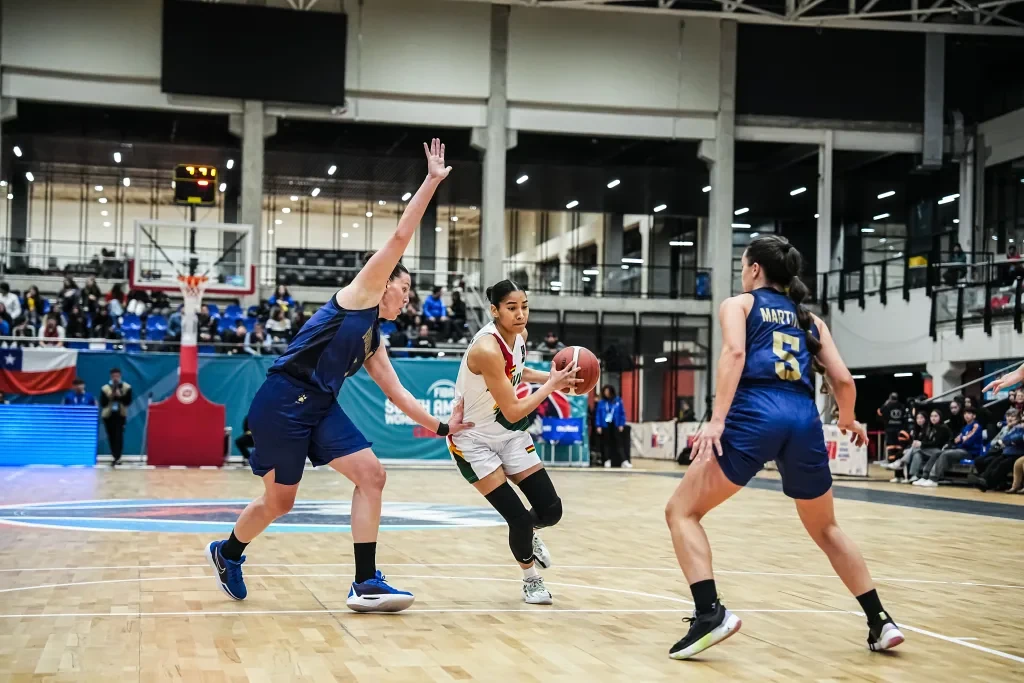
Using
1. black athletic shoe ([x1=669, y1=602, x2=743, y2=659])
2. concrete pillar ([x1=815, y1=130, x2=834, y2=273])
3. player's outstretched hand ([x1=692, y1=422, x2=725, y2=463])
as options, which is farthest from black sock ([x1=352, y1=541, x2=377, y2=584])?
concrete pillar ([x1=815, y1=130, x2=834, y2=273])

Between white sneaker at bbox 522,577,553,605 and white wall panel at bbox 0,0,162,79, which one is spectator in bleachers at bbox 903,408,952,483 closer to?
white sneaker at bbox 522,577,553,605

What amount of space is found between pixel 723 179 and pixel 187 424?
1735cm

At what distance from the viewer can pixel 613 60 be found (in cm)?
3164

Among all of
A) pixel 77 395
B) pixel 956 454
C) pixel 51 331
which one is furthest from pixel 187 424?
pixel 956 454

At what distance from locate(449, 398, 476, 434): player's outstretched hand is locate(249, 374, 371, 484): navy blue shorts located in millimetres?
604

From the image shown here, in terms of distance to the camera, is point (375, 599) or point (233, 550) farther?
point (233, 550)

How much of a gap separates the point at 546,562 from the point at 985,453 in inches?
584

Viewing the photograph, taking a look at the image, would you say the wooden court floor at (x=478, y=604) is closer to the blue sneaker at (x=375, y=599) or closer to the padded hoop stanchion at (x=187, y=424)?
the blue sneaker at (x=375, y=599)

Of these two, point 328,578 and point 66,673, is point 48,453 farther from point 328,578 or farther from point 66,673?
point 66,673

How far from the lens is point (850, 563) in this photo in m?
5.15

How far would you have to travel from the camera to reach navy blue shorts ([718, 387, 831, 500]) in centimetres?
494

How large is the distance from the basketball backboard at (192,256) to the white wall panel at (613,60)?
8647mm

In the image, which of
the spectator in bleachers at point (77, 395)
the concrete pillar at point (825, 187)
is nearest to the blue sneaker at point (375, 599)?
the spectator in bleachers at point (77, 395)

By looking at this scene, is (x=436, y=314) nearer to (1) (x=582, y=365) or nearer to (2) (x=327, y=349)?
(1) (x=582, y=365)
